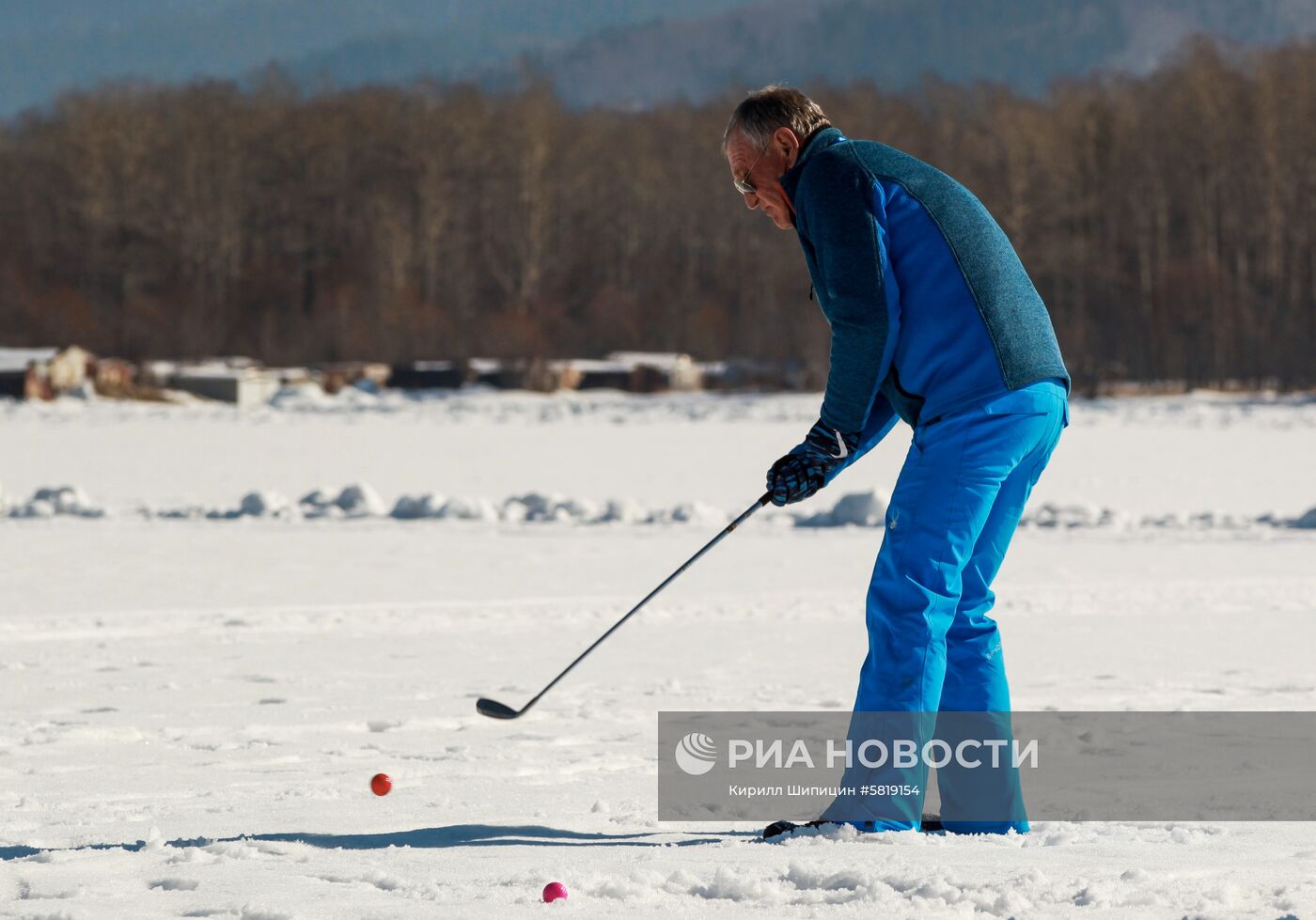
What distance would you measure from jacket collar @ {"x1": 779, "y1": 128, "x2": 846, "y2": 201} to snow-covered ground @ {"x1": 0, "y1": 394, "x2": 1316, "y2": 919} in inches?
47.8

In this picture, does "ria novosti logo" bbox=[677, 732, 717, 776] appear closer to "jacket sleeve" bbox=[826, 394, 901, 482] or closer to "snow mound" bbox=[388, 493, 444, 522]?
"jacket sleeve" bbox=[826, 394, 901, 482]

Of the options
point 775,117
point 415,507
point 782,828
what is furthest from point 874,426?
point 415,507

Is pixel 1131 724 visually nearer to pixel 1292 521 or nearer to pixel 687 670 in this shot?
pixel 687 670

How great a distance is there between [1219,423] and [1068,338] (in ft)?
65.0

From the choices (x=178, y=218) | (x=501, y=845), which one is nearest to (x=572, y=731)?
(x=501, y=845)

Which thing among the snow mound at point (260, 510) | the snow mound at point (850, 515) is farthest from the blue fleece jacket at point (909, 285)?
the snow mound at point (260, 510)

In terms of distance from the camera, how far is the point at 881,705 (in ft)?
10.2

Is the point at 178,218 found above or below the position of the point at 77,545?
above

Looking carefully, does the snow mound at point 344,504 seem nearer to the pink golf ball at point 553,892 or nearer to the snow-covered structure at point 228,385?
the pink golf ball at point 553,892

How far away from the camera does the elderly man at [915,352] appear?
3.06 meters

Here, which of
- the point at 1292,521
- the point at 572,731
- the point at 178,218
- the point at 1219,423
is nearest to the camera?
the point at 572,731

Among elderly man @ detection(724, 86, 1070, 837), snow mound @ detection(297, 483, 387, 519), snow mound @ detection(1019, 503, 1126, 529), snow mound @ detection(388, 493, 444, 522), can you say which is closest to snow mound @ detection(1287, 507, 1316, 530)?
snow mound @ detection(1019, 503, 1126, 529)

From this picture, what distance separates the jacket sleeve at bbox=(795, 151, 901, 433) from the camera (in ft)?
9.98

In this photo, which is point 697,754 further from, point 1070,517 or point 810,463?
point 1070,517
